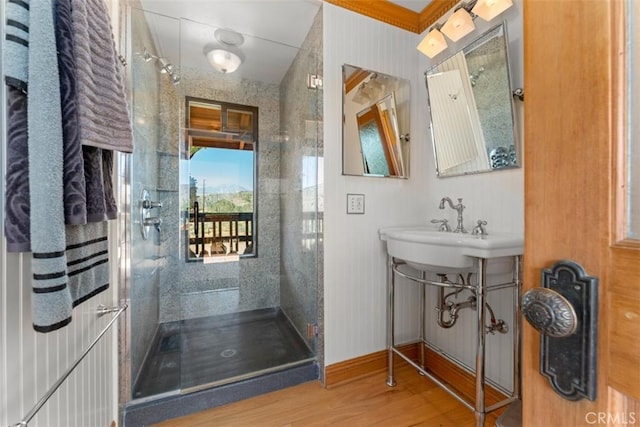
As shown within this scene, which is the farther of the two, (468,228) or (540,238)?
(468,228)

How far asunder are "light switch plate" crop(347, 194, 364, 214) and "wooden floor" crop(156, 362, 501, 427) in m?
0.98

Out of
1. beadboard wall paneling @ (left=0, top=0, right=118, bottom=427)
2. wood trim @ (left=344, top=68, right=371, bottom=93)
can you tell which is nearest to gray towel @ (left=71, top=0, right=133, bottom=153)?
beadboard wall paneling @ (left=0, top=0, right=118, bottom=427)

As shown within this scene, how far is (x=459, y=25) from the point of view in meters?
1.38

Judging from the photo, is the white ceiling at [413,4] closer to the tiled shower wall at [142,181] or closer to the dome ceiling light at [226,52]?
the dome ceiling light at [226,52]

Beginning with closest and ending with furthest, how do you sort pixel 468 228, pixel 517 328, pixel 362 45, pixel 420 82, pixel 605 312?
1. pixel 605 312
2. pixel 517 328
3. pixel 468 228
4. pixel 362 45
5. pixel 420 82

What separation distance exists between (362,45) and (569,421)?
181cm

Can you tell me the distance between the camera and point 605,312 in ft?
0.93

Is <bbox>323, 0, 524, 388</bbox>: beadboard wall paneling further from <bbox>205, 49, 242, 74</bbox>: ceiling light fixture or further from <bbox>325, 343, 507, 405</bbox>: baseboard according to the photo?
<bbox>205, 49, 242, 74</bbox>: ceiling light fixture

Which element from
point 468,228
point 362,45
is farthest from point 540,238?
point 362,45

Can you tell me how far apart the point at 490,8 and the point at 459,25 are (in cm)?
16

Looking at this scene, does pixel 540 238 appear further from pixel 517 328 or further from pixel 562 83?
pixel 517 328

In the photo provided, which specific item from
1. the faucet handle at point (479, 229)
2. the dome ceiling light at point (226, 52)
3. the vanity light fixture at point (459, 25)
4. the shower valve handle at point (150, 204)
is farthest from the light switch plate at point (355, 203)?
the dome ceiling light at point (226, 52)

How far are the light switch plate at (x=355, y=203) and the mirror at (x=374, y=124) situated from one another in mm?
135

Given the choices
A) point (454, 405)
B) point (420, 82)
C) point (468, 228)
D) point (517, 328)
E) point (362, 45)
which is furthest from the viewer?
point (420, 82)
